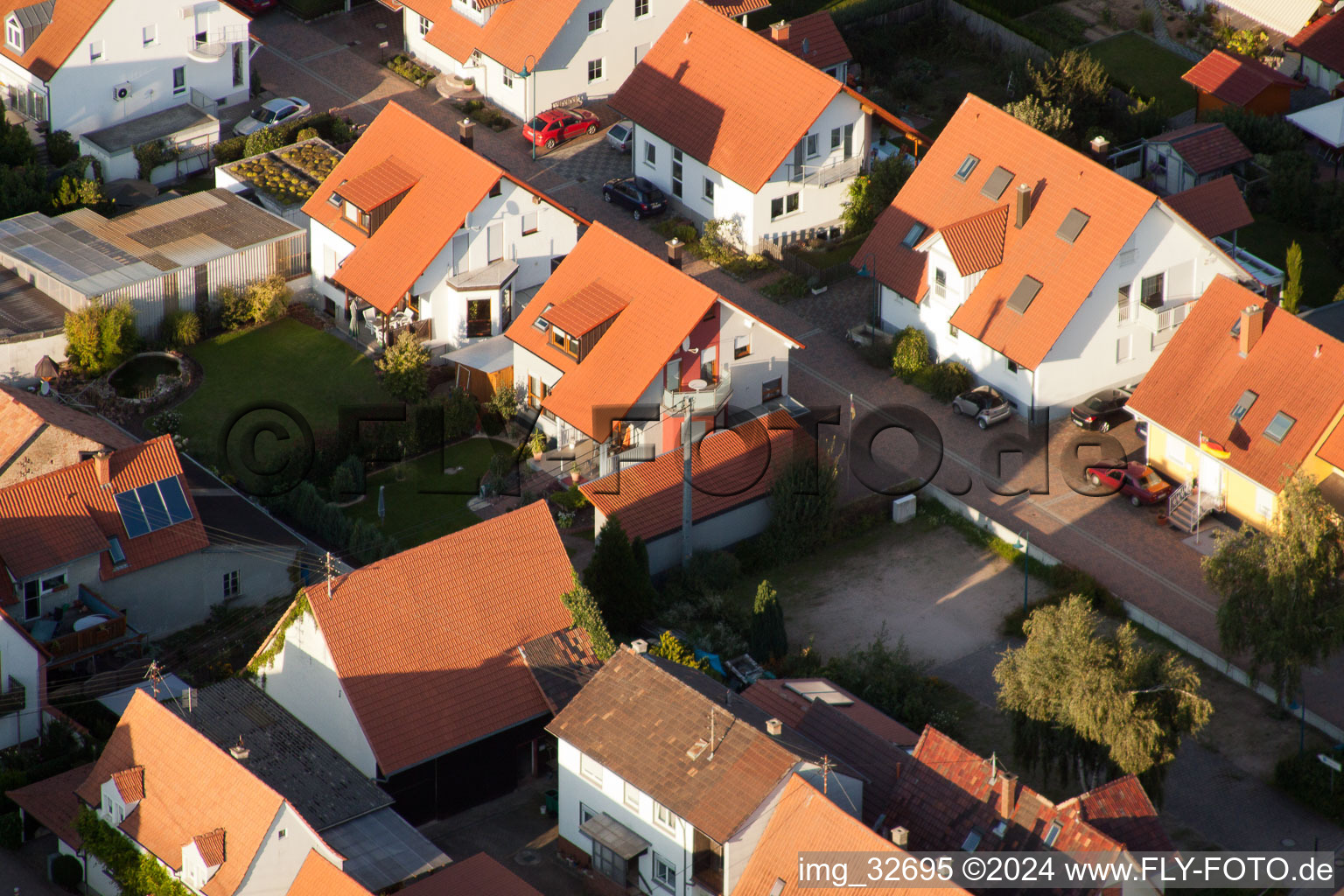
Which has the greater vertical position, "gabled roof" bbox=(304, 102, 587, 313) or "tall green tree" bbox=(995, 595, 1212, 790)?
"gabled roof" bbox=(304, 102, 587, 313)

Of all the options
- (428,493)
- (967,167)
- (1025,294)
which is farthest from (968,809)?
(967,167)

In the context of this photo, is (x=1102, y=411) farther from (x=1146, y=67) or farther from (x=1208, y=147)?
(x=1146, y=67)

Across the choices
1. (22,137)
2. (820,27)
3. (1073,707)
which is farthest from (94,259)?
(1073,707)

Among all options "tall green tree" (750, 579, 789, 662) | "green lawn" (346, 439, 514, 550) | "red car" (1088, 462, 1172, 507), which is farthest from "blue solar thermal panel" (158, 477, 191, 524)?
"red car" (1088, 462, 1172, 507)

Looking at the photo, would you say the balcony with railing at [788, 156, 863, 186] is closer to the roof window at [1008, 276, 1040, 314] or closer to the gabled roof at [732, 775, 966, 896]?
the roof window at [1008, 276, 1040, 314]

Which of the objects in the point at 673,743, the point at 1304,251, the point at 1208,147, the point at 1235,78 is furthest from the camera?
the point at 1235,78

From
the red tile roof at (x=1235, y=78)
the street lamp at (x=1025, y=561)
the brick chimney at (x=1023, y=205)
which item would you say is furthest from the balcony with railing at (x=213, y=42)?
the street lamp at (x=1025, y=561)
